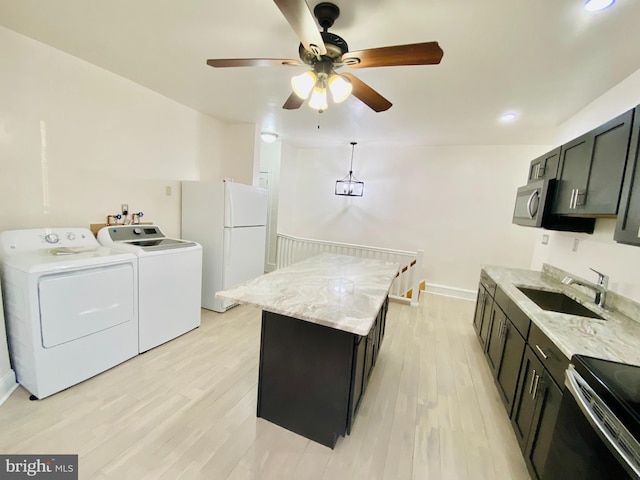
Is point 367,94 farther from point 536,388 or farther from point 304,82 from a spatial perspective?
point 536,388

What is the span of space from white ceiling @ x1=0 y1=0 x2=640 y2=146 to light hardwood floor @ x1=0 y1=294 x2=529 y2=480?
2.55 metres

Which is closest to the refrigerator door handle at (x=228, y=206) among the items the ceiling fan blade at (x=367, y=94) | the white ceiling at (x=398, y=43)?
the white ceiling at (x=398, y=43)

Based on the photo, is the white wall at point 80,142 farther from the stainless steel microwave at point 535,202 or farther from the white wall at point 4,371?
the stainless steel microwave at point 535,202

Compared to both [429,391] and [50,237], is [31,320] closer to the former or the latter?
[50,237]

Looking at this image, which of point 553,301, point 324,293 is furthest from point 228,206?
point 553,301

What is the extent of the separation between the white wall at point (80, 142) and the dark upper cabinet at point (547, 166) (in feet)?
13.1

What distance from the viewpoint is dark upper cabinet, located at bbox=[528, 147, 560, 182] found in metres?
2.32

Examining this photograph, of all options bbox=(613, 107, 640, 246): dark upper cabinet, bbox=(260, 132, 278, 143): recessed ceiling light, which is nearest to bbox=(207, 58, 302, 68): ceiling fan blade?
bbox=(613, 107, 640, 246): dark upper cabinet

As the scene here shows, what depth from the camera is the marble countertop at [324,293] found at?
4.35 ft

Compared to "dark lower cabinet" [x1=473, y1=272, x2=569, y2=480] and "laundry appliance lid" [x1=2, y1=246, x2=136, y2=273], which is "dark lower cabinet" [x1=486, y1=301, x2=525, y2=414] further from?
"laundry appliance lid" [x1=2, y1=246, x2=136, y2=273]

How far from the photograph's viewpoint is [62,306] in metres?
1.82

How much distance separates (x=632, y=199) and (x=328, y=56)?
181 cm

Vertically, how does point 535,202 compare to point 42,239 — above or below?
above

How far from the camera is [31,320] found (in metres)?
1.71
